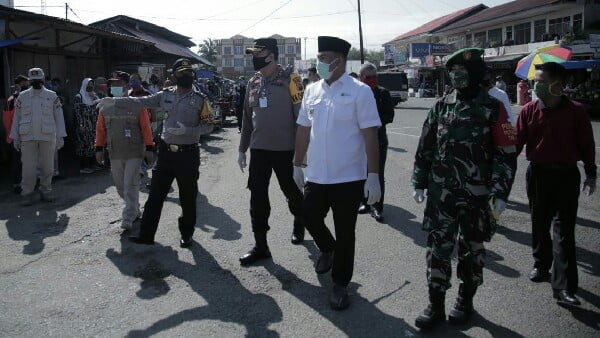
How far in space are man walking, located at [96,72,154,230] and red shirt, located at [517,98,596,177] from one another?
416 centimetres

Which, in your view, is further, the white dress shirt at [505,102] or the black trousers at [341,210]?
the black trousers at [341,210]

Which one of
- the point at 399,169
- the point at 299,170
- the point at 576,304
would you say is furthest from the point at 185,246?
the point at 399,169

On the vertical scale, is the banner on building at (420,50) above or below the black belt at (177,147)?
above

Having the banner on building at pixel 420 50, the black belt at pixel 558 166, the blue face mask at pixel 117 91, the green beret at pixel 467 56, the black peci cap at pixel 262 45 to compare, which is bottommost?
the black belt at pixel 558 166

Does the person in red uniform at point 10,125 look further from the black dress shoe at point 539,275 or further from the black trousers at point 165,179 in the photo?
the black dress shoe at point 539,275

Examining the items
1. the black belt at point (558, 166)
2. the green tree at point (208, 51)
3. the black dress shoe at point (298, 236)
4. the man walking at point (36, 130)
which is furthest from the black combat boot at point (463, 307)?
the green tree at point (208, 51)

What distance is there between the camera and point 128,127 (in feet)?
20.0

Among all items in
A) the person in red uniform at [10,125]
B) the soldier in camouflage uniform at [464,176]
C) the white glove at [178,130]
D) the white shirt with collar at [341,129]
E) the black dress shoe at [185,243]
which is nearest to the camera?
the soldier in camouflage uniform at [464,176]

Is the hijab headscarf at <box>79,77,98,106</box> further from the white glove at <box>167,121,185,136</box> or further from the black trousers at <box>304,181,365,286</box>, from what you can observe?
the black trousers at <box>304,181,365,286</box>

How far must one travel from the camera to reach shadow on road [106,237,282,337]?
3805mm

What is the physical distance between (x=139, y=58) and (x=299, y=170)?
17.9 metres

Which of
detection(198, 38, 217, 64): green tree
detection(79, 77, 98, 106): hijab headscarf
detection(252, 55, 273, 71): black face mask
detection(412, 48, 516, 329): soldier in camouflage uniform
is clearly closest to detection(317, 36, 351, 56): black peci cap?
detection(412, 48, 516, 329): soldier in camouflage uniform

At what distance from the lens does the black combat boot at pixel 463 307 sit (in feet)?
12.0

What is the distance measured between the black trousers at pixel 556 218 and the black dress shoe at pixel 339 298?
1.65 meters
